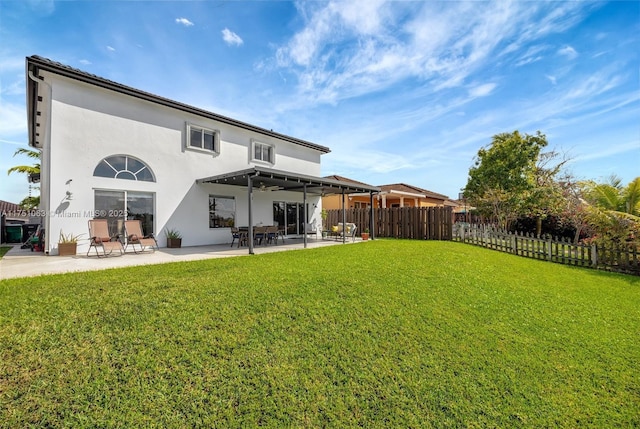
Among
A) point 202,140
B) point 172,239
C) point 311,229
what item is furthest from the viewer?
point 311,229

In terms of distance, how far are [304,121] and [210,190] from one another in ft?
22.5

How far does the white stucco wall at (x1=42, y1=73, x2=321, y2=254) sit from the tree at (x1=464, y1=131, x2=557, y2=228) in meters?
15.9

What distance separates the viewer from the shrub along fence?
901 centimetres

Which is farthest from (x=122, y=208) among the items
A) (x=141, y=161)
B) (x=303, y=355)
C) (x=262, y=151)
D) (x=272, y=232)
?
(x=303, y=355)

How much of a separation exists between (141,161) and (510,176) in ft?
71.0

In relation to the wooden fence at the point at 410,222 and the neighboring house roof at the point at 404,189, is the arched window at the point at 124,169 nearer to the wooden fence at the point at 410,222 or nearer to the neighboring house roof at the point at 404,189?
the wooden fence at the point at 410,222

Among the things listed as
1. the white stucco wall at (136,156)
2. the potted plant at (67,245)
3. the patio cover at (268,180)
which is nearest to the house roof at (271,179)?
the patio cover at (268,180)

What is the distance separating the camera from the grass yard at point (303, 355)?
2.79 m

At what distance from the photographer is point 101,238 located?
905 cm

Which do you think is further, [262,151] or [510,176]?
[510,176]

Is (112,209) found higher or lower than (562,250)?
higher

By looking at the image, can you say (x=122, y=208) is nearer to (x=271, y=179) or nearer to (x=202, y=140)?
(x=202, y=140)

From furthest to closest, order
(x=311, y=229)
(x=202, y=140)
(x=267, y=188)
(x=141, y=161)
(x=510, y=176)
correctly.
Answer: (x=510, y=176) < (x=311, y=229) < (x=267, y=188) < (x=202, y=140) < (x=141, y=161)

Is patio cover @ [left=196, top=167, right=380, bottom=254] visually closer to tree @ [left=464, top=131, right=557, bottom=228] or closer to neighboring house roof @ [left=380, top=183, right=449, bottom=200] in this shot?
neighboring house roof @ [left=380, top=183, right=449, bottom=200]
